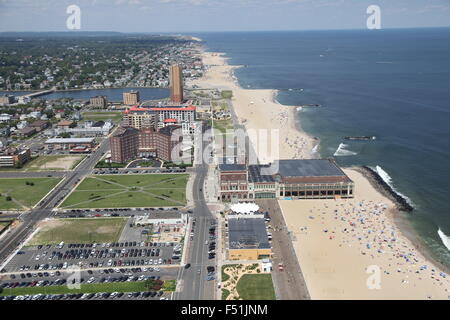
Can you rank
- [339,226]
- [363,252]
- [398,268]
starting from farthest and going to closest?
[339,226], [363,252], [398,268]

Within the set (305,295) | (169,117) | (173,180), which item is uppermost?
(169,117)

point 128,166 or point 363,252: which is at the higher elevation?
point 128,166

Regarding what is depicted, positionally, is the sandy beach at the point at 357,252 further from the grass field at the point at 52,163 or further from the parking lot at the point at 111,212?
the grass field at the point at 52,163

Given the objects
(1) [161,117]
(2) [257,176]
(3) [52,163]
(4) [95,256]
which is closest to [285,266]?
(4) [95,256]

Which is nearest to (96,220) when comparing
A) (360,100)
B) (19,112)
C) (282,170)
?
(282,170)

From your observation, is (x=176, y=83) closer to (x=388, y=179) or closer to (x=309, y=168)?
(x=309, y=168)
